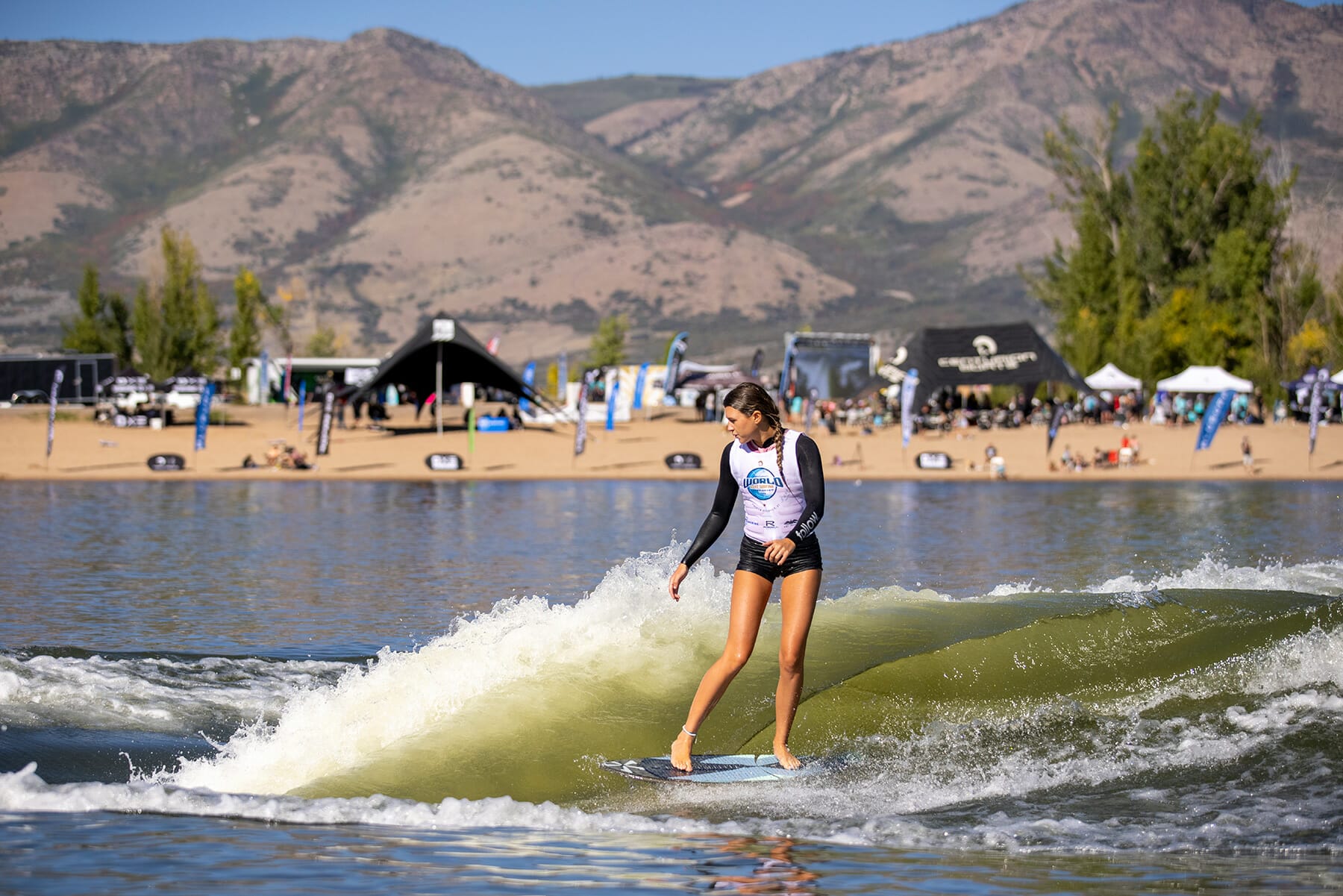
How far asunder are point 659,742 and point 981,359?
157 ft

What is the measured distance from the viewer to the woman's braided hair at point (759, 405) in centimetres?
766

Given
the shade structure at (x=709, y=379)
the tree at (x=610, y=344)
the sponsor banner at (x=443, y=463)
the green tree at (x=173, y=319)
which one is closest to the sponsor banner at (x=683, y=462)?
the sponsor banner at (x=443, y=463)

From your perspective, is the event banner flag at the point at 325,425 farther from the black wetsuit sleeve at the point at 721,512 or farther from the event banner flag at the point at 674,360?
the black wetsuit sleeve at the point at 721,512

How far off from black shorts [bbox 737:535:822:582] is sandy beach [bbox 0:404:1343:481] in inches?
1275

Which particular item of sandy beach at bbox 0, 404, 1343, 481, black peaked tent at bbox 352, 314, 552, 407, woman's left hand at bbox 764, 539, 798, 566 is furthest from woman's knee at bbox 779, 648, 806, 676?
black peaked tent at bbox 352, 314, 552, 407

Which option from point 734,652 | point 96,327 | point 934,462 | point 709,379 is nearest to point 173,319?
point 96,327

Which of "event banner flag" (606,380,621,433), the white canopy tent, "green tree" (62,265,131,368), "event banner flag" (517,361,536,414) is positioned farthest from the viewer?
"green tree" (62,265,131,368)

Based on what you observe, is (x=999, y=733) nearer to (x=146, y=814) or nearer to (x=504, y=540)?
(x=146, y=814)

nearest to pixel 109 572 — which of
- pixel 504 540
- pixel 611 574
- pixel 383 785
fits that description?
pixel 504 540

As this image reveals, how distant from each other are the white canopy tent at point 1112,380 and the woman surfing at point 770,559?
57.7 meters

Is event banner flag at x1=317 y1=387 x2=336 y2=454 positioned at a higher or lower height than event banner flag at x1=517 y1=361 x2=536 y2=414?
lower

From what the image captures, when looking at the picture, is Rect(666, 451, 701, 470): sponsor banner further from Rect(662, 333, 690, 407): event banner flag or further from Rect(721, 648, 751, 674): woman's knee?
Rect(721, 648, 751, 674): woman's knee

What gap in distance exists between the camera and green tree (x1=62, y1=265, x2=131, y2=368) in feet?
297

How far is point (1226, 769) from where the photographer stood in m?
7.64
